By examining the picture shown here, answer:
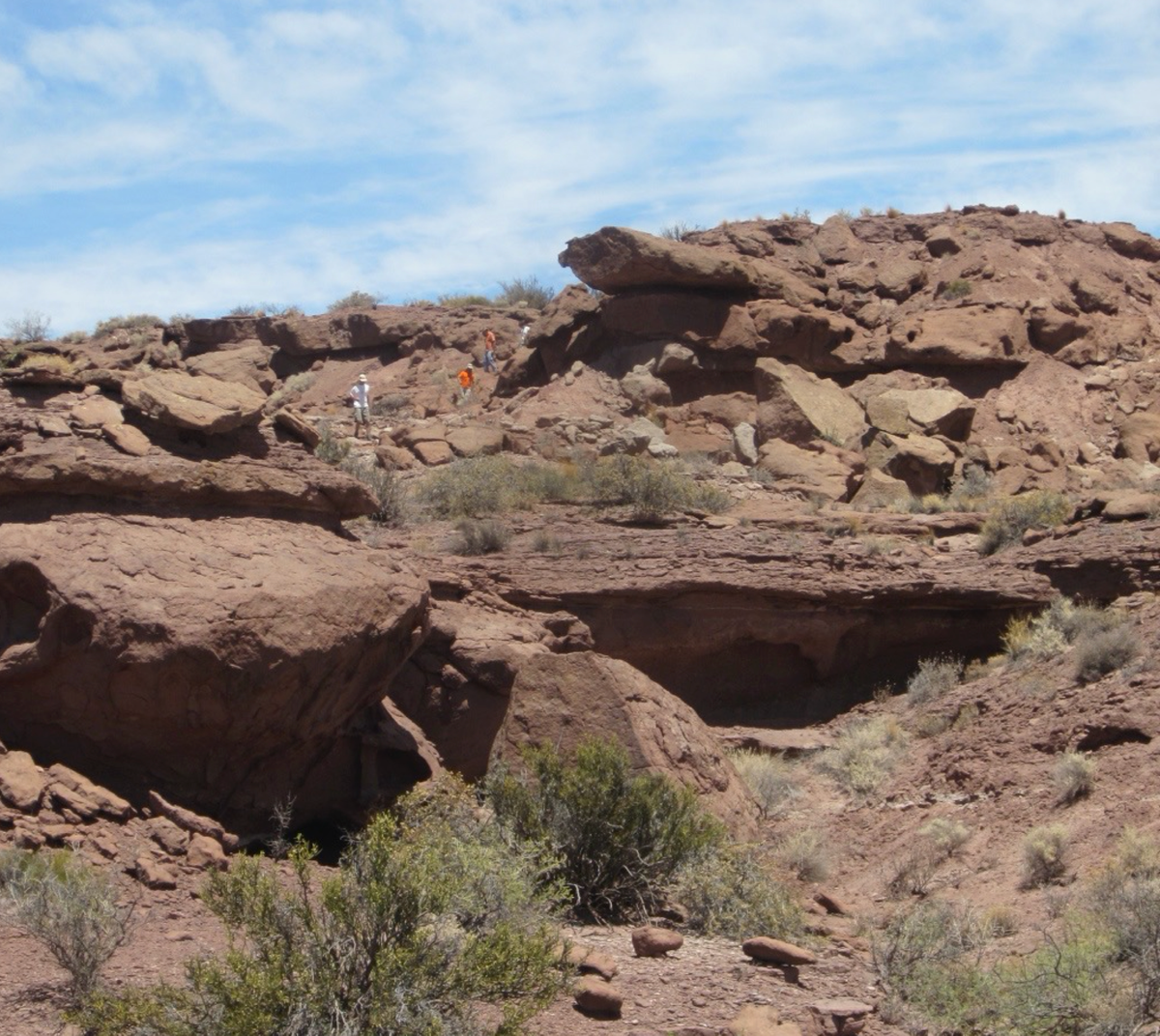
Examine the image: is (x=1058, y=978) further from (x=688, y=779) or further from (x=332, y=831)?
(x=332, y=831)

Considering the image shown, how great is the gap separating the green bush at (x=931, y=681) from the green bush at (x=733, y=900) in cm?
631

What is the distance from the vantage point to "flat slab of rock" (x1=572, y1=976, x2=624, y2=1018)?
21.6ft

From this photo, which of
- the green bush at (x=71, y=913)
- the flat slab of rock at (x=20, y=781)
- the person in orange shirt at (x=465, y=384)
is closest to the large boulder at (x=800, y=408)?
the person in orange shirt at (x=465, y=384)

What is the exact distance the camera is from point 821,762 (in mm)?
14516

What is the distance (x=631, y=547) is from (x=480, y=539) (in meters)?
1.62

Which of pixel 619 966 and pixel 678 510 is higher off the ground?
pixel 678 510

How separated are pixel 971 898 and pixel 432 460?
13343mm

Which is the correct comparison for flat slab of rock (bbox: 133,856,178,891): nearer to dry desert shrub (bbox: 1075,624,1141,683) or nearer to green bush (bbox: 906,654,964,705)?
dry desert shrub (bbox: 1075,624,1141,683)

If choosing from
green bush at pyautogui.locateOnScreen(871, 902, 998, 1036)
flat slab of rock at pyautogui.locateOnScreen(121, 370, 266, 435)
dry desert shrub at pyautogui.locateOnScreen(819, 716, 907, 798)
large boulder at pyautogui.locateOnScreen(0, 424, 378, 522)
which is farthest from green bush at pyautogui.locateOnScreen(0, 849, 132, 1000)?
dry desert shrub at pyautogui.locateOnScreen(819, 716, 907, 798)

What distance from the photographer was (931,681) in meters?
15.4

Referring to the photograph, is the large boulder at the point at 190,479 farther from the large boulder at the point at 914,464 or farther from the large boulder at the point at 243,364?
Result: the large boulder at the point at 243,364

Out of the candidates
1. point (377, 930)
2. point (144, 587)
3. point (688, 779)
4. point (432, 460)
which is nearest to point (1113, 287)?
point (432, 460)

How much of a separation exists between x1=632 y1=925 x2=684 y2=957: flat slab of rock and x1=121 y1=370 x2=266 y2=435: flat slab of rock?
15.0 ft

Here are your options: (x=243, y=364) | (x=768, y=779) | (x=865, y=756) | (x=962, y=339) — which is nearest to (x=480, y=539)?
(x=768, y=779)
